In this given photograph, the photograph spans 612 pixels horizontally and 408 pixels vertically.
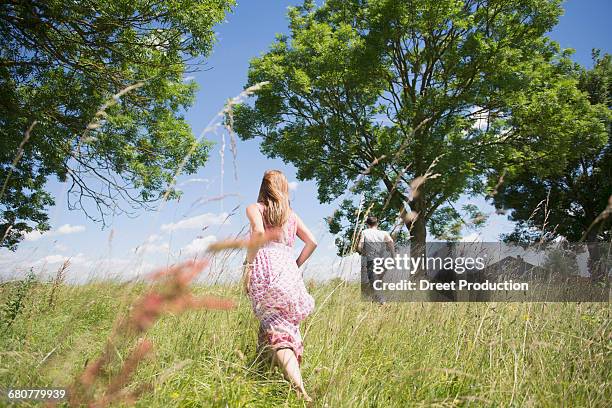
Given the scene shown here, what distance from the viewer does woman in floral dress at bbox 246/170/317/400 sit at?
281 cm

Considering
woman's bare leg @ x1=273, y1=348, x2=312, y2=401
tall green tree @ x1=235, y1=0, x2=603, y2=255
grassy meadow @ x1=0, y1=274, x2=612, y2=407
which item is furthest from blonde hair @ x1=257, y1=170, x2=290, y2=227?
tall green tree @ x1=235, y1=0, x2=603, y2=255

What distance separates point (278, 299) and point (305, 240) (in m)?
0.73

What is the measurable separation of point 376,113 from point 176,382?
607 inches

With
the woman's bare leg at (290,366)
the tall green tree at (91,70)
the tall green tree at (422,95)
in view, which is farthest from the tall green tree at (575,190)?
Answer: the woman's bare leg at (290,366)

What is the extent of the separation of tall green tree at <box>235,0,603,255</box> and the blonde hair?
1010 cm

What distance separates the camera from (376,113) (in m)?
16.7

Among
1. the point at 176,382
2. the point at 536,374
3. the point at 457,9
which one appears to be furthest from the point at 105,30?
the point at 457,9

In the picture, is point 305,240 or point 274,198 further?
point 305,240

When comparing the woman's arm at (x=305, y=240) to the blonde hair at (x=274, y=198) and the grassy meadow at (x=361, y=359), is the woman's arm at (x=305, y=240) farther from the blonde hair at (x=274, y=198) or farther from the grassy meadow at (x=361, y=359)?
the grassy meadow at (x=361, y=359)

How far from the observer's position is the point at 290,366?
2.73m

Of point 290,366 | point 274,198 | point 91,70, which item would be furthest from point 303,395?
point 91,70

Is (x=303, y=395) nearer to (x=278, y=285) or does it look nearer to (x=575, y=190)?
(x=278, y=285)

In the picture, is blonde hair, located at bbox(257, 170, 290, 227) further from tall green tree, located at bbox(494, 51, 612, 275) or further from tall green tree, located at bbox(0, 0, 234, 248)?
tall green tree, located at bbox(494, 51, 612, 275)

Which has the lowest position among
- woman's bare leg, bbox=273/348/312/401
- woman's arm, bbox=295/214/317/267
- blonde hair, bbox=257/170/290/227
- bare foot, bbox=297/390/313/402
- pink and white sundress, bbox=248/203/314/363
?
bare foot, bbox=297/390/313/402
